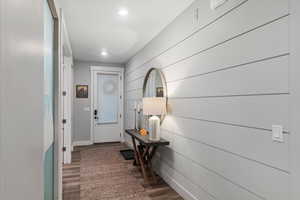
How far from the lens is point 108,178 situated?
313 cm

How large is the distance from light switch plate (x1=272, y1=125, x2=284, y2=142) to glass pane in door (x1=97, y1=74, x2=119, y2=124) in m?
4.99

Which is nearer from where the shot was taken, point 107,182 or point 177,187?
point 177,187

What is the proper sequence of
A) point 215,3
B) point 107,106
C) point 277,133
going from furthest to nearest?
point 107,106
point 215,3
point 277,133

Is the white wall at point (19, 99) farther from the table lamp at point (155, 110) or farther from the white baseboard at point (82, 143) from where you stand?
the white baseboard at point (82, 143)

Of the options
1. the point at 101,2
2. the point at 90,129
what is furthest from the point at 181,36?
the point at 90,129

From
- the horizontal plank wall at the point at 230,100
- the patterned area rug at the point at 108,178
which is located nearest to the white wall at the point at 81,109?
the patterned area rug at the point at 108,178

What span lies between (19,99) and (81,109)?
5.22 m

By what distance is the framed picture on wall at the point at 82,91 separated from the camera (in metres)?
5.41

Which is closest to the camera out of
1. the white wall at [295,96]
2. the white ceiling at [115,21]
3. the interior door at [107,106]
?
the white wall at [295,96]

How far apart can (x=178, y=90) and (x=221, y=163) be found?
117 cm

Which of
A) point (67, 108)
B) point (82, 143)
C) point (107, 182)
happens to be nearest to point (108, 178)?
point (107, 182)

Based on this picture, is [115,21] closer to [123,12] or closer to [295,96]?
[123,12]

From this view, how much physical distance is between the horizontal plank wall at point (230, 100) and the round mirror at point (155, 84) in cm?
24

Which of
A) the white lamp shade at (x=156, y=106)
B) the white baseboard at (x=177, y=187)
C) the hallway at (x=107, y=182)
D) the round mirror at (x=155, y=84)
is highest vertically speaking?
the round mirror at (x=155, y=84)
